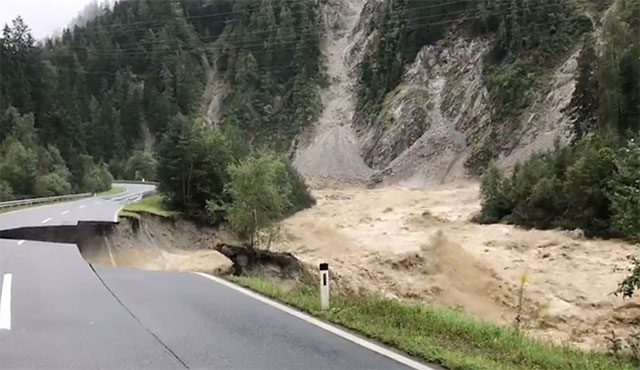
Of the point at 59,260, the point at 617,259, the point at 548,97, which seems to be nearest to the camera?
the point at 59,260

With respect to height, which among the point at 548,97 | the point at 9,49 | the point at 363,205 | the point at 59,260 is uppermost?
the point at 9,49

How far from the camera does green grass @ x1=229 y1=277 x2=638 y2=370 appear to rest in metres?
6.64

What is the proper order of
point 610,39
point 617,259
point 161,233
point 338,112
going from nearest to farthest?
point 617,259
point 161,233
point 610,39
point 338,112

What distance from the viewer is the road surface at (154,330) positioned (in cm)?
Answer: 657

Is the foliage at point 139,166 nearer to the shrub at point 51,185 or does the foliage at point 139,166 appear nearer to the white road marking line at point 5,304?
the shrub at point 51,185

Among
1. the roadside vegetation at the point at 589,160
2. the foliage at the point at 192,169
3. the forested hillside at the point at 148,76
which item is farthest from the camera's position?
the forested hillside at the point at 148,76

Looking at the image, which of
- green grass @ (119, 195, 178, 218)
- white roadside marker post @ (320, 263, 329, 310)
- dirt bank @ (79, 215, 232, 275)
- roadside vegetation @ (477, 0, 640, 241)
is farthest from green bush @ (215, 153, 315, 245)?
white roadside marker post @ (320, 263, 329, 310)

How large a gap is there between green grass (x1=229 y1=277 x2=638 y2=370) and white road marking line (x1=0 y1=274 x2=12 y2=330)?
422 cm

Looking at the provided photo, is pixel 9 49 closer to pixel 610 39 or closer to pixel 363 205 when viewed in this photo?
pixel 363 205

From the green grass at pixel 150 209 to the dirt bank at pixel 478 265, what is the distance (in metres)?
8.34

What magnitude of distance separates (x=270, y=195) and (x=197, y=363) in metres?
21.1

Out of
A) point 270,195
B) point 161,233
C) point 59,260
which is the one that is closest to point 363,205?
point 161,233

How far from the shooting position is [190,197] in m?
42.7

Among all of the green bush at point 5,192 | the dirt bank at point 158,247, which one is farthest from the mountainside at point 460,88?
the green bush at point 5,192
